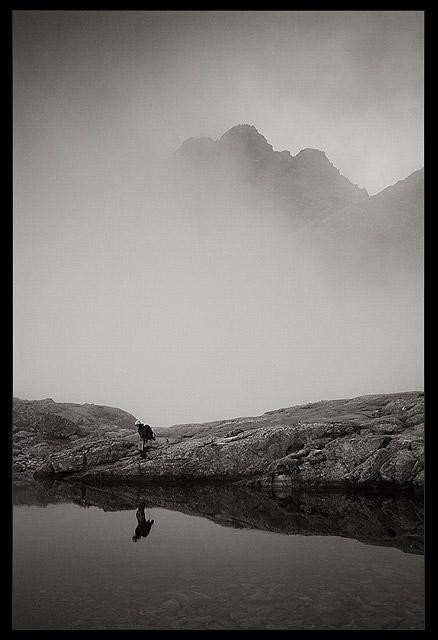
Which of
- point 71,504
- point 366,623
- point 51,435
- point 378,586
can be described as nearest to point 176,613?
point 366,623

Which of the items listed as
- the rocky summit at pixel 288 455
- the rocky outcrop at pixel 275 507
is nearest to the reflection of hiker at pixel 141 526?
the rocky outcrop at pixel 275 507

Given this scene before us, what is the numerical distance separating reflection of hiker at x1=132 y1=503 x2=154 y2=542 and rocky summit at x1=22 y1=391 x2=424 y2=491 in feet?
29.4

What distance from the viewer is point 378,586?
11805mm

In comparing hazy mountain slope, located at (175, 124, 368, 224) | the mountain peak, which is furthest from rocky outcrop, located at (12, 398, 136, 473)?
the mountain peak

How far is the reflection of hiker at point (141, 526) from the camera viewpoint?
17.9 metres

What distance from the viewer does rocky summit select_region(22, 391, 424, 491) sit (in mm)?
26656

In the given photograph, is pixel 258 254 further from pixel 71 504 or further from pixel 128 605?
pixel 128 605

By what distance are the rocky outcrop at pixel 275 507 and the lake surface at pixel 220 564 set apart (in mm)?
94

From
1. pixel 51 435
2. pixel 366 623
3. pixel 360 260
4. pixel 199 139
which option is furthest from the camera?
pixel 360 260

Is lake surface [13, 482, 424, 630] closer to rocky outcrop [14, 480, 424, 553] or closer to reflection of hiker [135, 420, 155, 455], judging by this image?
rocky outcrop [14, 480, 424, 553]

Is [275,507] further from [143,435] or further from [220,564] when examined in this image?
[143,435]

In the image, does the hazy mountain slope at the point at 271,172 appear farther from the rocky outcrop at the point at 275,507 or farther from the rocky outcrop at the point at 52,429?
the rocky outcrop at the point at 275,507

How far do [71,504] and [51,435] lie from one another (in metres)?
21.8
